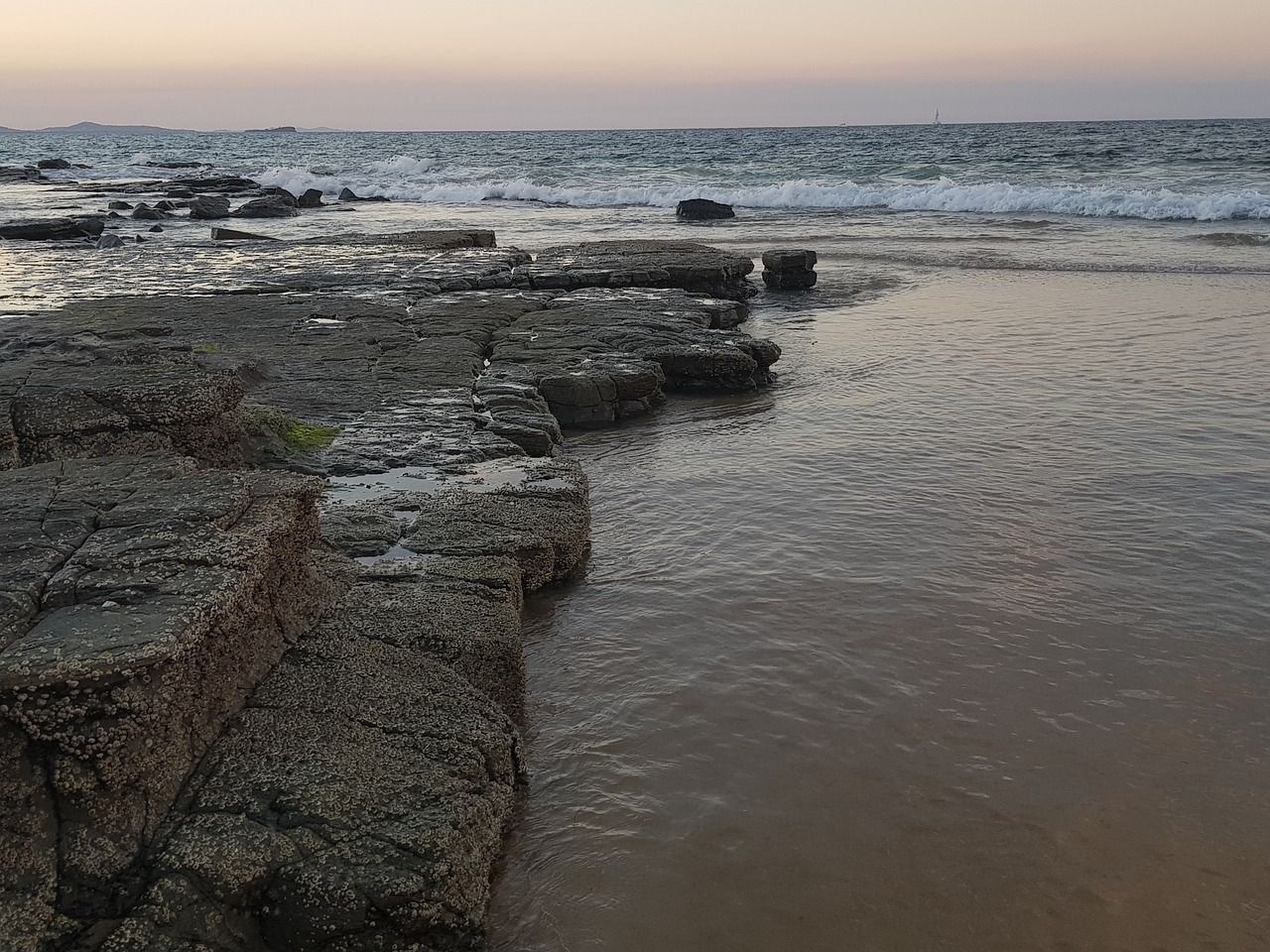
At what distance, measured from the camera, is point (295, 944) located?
8.68 ft

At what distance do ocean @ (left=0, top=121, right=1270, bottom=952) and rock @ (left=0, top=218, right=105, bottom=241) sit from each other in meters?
9.61

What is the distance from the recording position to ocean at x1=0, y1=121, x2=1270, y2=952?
3.15 meters

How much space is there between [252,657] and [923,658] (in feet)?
9.08

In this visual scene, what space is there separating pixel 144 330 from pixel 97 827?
743 centimetres

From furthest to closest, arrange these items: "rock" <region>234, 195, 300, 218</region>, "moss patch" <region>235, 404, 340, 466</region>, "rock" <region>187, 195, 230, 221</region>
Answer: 1. "rock" <region>234, 195, 300, 218</region>
2. "rock" <region>187, 195, 230, 221</region>
3. "moss patch" <region>235, 404, 340, 466</region>

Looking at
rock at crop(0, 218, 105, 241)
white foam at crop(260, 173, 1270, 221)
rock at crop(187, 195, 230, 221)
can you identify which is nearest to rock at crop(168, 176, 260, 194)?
white foam at crop(260, 173, 1270, 221)

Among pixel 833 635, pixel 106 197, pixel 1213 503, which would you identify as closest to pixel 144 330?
pixel 833 635

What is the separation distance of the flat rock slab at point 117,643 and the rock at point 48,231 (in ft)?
61.1

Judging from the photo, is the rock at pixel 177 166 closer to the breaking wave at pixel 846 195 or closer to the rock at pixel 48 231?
the breaking wave at pixel 846 195

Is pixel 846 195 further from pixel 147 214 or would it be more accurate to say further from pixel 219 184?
pixel 219 184

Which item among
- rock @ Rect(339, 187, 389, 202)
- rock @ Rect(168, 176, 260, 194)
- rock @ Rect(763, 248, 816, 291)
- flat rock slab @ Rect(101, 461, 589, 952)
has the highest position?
rock @ Rect(168, 176, 260, 194)

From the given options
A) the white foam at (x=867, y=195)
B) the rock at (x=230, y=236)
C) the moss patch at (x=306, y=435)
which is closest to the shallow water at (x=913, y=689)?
the moss patch at (x=306, y=435)

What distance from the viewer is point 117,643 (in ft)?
9.11

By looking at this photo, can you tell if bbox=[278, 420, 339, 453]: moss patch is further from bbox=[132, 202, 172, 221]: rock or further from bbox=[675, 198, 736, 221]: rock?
bbox=[675, 198, 736, 221]: rock
